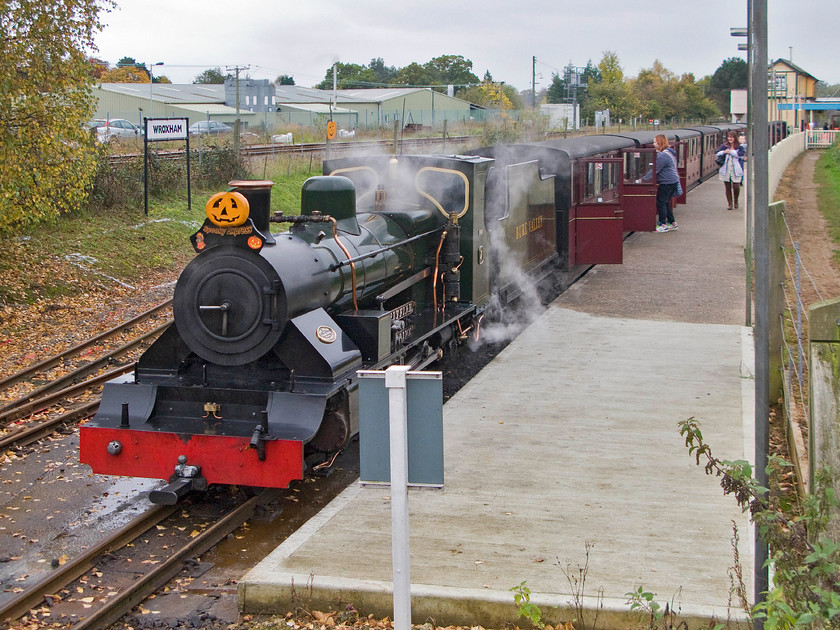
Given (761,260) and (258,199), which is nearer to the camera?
(761,260)

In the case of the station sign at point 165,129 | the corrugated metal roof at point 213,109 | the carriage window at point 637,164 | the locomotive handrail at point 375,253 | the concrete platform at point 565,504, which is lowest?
the concrete platform at point 565,504

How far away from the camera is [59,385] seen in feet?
32.2

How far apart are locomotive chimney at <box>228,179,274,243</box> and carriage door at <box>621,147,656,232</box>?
1299 centimetres

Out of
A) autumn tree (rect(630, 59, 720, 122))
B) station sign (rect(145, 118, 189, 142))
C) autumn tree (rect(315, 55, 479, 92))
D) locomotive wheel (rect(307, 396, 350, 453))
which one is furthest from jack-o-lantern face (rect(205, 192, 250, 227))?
autumn tree (rect(315, 55, 479, 92))

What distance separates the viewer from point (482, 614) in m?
4.67

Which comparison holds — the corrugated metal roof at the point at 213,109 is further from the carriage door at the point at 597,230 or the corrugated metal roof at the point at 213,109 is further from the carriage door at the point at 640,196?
the carriage door at the point at 597,230

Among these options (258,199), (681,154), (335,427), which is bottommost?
(335,427)

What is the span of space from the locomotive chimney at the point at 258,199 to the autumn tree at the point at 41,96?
21.5 feet

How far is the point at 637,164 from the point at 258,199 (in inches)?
595

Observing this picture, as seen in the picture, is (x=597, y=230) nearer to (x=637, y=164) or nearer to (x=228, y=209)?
(x=637, y=164)

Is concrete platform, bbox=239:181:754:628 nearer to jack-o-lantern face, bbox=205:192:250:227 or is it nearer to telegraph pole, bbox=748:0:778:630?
telegraph pole, bbox=748:0:778:630

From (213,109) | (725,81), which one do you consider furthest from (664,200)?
(725,81)

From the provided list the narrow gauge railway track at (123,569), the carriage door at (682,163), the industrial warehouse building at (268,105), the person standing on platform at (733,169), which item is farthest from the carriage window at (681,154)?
the narrow gauge railway track at (123,569)

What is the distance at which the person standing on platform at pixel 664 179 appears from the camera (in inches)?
749
